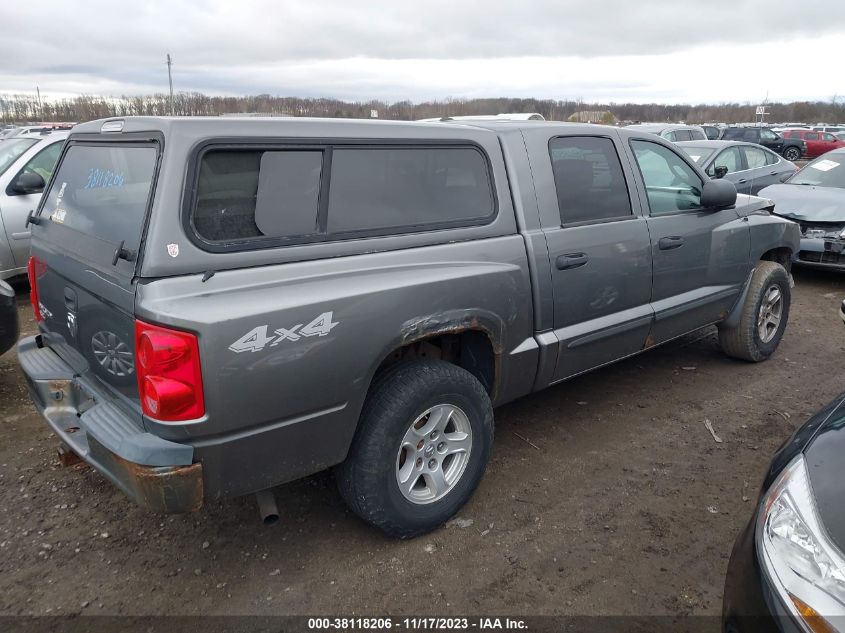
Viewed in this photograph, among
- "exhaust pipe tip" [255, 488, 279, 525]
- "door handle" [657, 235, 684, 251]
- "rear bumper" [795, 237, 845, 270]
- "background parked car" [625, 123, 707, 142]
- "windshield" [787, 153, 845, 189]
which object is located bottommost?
"exhaust pipe tip" [255, 488, 279, 525]

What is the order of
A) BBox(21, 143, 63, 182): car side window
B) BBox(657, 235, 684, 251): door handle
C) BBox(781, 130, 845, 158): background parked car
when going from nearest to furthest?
BBox(657, 235, 684, 251): door handle
BBox(21, 143, 63, 182): car side window
BBox(781, 130, 845, 158): background parked car

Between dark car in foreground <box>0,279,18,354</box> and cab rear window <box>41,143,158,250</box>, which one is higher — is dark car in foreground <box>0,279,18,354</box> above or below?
below

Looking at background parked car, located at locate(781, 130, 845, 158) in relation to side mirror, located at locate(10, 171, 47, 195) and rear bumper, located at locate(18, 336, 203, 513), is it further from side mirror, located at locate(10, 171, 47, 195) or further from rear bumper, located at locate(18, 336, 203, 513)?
rear bumper, located at locate(18, 336, 203, 513)

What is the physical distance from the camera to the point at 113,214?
8.85 ft

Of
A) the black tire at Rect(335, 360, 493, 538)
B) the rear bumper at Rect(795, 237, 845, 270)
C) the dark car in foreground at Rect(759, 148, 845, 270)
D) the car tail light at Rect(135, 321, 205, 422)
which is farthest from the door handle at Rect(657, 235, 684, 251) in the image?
the dark car in foreground at Rect(759, 148, 845, 270)

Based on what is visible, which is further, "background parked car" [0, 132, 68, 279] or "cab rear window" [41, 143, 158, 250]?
"background parked car" [0, 132, 68, 279]

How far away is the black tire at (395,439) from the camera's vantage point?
281 centimetres

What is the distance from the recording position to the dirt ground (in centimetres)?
271

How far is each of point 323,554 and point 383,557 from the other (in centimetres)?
28

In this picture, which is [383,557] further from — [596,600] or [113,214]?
[113,214]

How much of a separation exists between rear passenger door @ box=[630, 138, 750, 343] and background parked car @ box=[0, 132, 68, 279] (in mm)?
5545

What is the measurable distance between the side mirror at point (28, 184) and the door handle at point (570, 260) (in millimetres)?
4716

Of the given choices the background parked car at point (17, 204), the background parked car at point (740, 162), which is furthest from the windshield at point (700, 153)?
the background parked car at point (17, 204)

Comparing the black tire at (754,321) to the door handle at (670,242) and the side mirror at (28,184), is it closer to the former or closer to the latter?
the door handle at (670,242)
